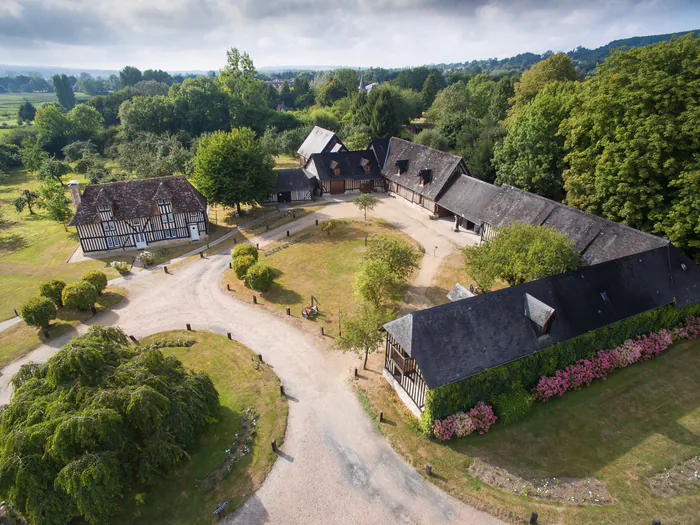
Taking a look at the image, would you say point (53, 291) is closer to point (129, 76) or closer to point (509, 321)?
point (509, 321)

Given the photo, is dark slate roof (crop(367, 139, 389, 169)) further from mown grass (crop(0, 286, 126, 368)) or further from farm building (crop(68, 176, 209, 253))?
mown grass (crop(0, 286, 126, 368))

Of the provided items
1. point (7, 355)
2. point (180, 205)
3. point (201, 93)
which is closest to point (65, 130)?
point (201, 93)

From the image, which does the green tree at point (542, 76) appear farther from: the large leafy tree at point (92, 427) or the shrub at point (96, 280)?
the large leafy tree at point (92, 427)

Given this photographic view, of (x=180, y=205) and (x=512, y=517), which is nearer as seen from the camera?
(x=512, y=517)

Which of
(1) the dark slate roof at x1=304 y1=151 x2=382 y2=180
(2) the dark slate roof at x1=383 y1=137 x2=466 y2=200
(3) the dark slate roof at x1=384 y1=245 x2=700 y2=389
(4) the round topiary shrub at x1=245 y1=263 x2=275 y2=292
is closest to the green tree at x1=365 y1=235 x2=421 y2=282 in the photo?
(4) the round topiary shrub at x1=245 y1=263 x2=275 y2=292

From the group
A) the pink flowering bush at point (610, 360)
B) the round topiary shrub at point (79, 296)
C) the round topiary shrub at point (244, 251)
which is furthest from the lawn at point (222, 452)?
the pink flowering bush at point (610, 360)

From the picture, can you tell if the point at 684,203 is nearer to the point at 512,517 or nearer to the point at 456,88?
the point at 512,517
